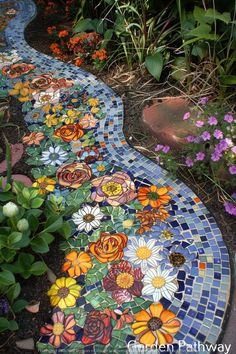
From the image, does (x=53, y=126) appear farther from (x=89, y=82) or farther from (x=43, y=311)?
(x=43, y=311)

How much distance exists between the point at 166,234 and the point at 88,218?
342 millimetres

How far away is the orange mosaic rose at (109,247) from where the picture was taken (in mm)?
1552

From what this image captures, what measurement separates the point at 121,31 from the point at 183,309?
1.75m

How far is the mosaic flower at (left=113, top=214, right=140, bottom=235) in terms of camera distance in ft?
5.39

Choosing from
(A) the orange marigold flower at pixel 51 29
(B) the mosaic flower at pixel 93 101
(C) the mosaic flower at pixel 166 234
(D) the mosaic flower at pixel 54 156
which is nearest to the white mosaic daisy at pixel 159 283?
(C) the mosaic flower at pixel 166 234

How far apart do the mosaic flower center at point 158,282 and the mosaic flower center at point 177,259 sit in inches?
3.3

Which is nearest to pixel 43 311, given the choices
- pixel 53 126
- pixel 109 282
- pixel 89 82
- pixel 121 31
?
pixel 109 282

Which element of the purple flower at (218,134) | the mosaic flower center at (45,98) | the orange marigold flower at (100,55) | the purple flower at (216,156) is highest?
the purple flower at (218,134)

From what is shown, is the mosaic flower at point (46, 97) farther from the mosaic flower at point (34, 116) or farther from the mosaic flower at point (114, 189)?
the mosaic flower at point (114, 189)

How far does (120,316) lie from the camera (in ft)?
4.48

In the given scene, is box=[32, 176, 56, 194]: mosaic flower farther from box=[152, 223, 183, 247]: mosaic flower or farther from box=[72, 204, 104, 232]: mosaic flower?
box=[152, 223, 183, 247]: mosaic flower

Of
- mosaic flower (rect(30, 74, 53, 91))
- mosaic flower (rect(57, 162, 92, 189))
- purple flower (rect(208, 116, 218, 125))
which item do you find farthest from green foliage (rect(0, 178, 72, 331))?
mosaic flower (rect(30, 74, 53, 91))

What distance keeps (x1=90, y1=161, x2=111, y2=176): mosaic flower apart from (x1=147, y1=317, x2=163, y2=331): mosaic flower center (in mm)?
768

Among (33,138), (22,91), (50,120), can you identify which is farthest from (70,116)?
(22,91)
